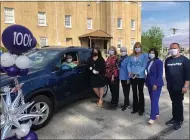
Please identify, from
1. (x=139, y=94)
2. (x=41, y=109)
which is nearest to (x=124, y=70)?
(x=139, y=94)

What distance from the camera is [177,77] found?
4789mm

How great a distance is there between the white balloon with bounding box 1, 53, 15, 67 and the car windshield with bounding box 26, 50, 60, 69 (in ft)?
7.58

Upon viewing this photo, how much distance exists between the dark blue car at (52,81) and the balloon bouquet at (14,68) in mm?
1345

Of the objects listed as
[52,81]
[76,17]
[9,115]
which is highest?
[76,17]

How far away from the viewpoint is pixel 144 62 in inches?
211

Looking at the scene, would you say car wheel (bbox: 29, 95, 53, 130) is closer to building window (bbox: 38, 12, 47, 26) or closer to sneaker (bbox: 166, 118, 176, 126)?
sneaker (bbox: 166, 118, 176, 126)

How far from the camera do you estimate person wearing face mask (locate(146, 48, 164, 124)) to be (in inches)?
197

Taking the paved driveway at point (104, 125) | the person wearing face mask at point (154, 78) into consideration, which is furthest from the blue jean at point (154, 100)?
the paved driveway at point (104, 125)

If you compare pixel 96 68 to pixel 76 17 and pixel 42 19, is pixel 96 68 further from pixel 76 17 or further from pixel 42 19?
pixel 76 17

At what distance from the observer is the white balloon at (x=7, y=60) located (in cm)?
263

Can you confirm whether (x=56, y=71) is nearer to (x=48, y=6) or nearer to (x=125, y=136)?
(x=125, y=136)

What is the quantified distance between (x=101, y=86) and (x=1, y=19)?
62.7 ft

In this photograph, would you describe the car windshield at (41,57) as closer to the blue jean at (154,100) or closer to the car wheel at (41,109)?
the car wheel at (41,109)

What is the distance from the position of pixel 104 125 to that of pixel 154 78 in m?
1.48
